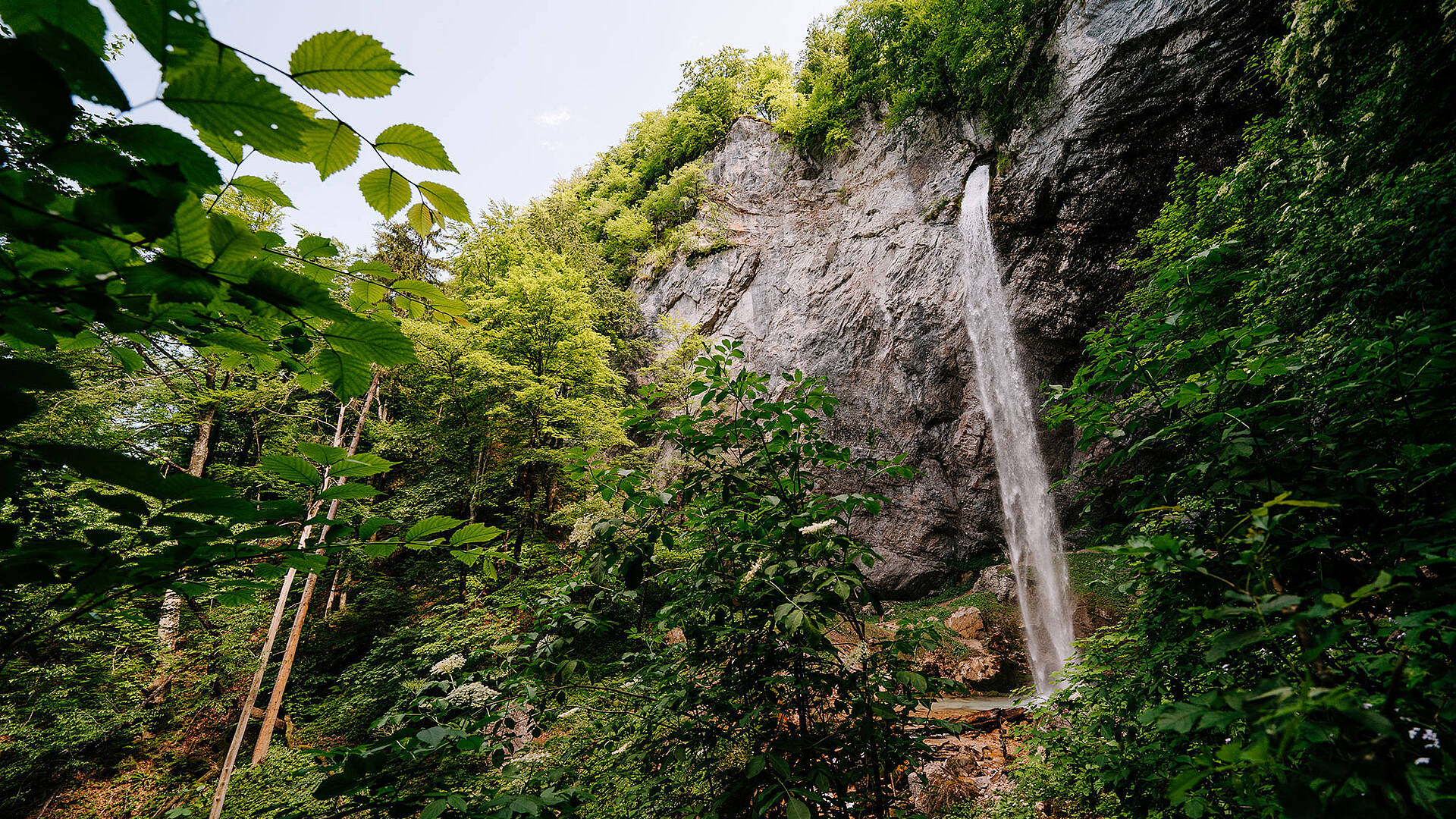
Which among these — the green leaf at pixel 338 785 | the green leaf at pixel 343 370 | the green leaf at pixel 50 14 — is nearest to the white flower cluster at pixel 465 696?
the green leaf at pixel 338 785

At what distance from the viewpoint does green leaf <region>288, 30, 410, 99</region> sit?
0.53 meters

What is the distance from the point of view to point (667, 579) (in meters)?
1.31

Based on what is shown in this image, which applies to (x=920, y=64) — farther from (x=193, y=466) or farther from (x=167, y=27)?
(x=193, y=466)

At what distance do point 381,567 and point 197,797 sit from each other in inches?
146

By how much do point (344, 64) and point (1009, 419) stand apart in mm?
9802

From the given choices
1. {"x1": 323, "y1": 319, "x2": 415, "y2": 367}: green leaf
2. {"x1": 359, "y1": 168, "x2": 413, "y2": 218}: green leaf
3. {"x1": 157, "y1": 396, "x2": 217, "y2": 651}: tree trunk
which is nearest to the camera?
{"x1": 323, "y1": 319, "x2": 415, "y2": 367}: green leaf

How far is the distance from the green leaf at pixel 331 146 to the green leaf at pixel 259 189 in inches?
2.1

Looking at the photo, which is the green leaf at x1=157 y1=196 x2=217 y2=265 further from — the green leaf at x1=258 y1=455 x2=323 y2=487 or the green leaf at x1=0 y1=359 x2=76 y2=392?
the green leaf at x1=258 y1=455 x2=323 y2=487

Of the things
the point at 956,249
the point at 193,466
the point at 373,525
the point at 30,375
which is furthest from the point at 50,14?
the point at 956,249

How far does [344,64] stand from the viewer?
54 centimetres

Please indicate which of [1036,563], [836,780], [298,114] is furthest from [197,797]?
[1036,563]

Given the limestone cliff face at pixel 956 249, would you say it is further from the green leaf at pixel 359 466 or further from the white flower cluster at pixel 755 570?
the green leaf at pixel 359 466

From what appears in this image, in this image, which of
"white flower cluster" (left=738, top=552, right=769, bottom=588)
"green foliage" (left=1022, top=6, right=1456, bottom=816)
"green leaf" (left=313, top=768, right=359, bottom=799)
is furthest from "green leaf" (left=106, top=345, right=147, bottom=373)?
"green foliage" (left=1022, top=6, right=1456, bottom=816)

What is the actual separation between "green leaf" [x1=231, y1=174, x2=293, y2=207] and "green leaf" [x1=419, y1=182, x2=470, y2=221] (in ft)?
0.52
